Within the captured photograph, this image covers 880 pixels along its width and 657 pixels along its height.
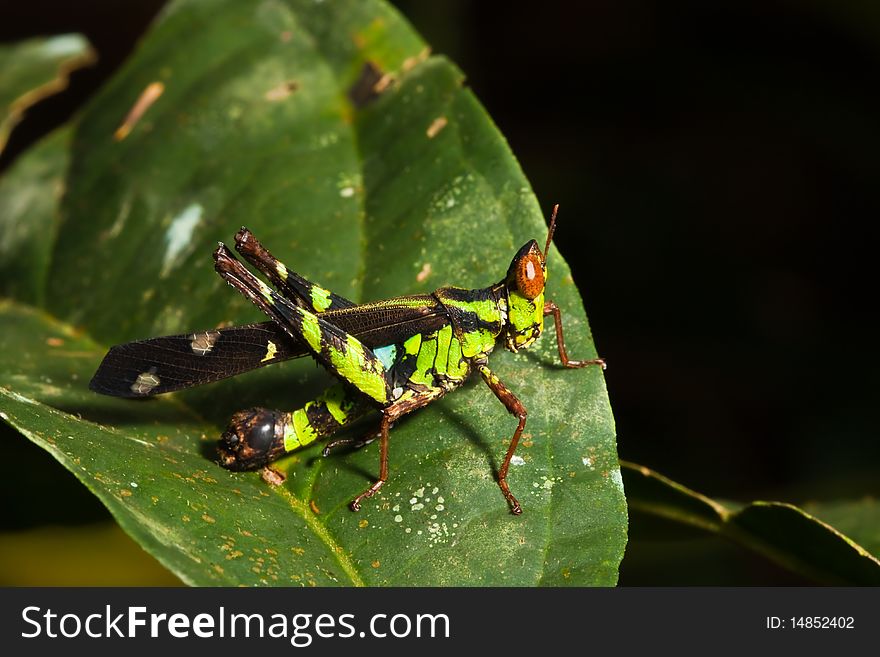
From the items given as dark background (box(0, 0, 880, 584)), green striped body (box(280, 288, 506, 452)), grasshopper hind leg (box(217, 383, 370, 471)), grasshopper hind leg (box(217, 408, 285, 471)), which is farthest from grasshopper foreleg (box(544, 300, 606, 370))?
dark background (box(0, 0, 880, 584))

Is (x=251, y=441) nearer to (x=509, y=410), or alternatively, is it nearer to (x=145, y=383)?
(x=145, y=383)

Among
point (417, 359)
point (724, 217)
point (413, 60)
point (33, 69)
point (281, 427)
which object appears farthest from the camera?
point (724, 217)

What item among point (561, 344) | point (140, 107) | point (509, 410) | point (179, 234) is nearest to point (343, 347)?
point (509, 410)

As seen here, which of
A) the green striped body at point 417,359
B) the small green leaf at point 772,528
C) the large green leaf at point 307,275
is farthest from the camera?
the green striped body at point 417,359

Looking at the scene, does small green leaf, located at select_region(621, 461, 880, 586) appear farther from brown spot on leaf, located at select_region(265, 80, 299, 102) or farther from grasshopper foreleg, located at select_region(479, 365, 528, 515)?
brown spot on leaf, located at select_region(265, 80, 299, 102)

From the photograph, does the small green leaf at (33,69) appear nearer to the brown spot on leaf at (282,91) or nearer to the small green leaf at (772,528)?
the brown spot on leaf at (282,91)

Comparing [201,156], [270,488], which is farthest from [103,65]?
[270,488]

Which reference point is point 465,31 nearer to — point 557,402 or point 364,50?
point 364,50

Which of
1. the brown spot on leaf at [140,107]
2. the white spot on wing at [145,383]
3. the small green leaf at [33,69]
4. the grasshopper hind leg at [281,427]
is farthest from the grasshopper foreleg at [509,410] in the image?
the small green leaf at [33,69]
